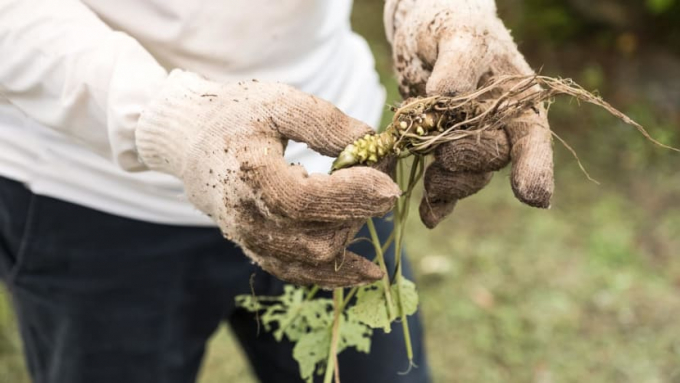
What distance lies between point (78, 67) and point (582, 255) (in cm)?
255

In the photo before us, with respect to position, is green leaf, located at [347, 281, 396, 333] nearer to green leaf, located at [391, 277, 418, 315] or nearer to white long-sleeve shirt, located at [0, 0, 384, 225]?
green leaf, located at [391, 277, 418, 315]

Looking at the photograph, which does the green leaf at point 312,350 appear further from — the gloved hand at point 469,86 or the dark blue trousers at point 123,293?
the gloved hand at point 469,86

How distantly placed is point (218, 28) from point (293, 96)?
0.32 meters

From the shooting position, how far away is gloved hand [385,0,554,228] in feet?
3.80

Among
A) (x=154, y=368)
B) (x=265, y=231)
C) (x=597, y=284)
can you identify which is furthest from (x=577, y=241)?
(x=265, y=231)

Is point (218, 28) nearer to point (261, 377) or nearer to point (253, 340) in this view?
point (253, 340)

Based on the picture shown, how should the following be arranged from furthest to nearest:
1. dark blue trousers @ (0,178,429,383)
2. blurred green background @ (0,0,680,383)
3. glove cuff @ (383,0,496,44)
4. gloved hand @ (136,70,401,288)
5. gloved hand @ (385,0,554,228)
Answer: blurred green background @ (0,0,680,383) → dark blue trousers @ (0,178,429,383) → glove cuff @ (383,0,496,44) → gloved hand @ (385,0,554,228) → gloved hand @ (136,70,401,288)

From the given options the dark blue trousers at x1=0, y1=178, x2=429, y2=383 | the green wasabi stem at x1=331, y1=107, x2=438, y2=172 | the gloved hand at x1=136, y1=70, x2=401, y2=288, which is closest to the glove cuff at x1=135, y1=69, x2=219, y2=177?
the gloved hand at x1=136, y1=70, x2=401, y2=288

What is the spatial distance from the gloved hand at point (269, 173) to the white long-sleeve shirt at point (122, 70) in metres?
0.08

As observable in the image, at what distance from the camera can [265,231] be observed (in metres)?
1.08

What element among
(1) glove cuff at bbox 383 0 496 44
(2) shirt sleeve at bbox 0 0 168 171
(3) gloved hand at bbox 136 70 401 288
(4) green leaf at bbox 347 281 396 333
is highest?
(1) glove cuff at bbox 383 0 496 44

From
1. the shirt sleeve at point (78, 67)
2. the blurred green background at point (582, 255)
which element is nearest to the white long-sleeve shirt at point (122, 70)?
the shirt sleeve at point (78, 67)

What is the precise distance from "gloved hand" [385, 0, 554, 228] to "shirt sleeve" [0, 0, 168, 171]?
19.6 inches

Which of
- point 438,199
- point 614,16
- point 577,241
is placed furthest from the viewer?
point 614,16
